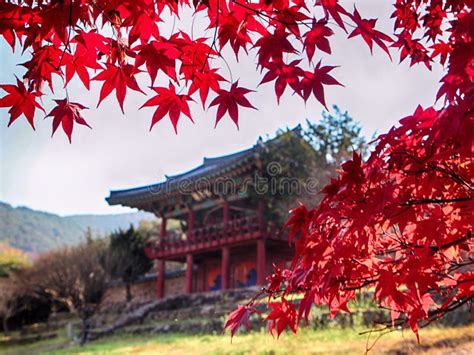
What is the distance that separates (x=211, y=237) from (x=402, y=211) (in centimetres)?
1483

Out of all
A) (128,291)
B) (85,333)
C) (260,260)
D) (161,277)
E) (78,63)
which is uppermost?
(78,63)

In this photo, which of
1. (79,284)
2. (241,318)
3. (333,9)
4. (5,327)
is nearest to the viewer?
(333,9)

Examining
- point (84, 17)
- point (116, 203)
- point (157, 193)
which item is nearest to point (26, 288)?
point (116, 203)

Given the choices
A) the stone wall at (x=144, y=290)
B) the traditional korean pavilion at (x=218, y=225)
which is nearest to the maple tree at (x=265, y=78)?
the traditional korean pavilion at (x=218, y=225)

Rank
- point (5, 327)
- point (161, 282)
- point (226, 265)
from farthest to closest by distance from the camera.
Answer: point (5, 327), point (161, 282), point (226, 265)

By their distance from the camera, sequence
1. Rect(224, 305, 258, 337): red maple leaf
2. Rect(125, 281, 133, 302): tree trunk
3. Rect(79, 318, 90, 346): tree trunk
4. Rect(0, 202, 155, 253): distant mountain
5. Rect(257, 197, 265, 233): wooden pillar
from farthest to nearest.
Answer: Rect(0, 202, 155, 253): distant mountain → Rect(125, 281, 133, 302): tree trunk → Rect(257, 197, 265, 233): wooden pillar → Rect(79, 318, 90, 346): tree trunk → Rect(224, 305, 258, 337): red maple leaf

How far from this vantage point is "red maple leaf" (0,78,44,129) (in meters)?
1.60

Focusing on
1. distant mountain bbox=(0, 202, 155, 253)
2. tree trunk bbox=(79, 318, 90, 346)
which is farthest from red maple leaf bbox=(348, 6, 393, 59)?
distant mountain bbox=(0, 202, 155, 253)

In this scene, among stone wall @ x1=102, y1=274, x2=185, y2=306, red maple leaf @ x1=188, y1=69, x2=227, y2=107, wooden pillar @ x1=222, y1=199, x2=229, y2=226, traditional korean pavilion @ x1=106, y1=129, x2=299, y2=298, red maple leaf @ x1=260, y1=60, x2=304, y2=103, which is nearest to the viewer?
red maple leaf @ x1=260, y1=60, x2=304, y2=103

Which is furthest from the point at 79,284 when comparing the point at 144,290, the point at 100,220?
the point at 100,220

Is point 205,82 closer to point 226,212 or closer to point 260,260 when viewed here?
point 260,260

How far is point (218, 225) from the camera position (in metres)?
16.3

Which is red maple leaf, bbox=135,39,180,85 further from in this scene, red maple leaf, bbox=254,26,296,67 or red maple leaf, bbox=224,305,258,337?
red maple leaf, bbox=224,305,258,337

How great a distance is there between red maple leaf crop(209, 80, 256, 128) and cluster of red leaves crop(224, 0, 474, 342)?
399 millimetres
